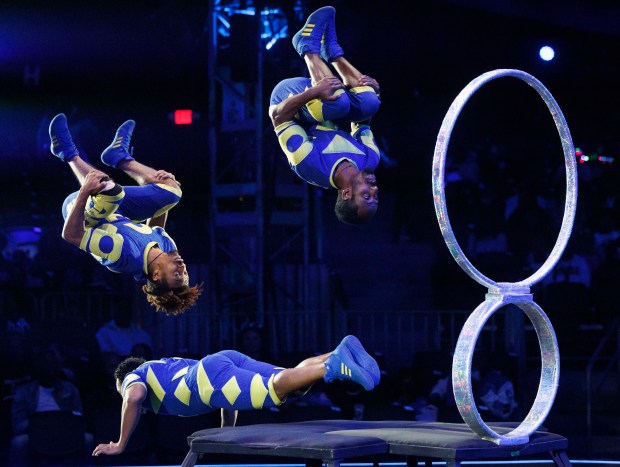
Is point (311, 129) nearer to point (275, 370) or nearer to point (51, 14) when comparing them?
point (275, 370)

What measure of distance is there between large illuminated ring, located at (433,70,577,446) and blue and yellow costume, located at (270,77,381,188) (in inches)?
19.6

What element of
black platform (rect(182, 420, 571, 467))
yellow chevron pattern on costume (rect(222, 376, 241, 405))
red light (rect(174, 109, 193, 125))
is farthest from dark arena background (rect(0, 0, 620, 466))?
black platform (rect(182, 420, 571, 467))

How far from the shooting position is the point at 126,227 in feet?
17.7

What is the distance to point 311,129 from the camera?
529 cm

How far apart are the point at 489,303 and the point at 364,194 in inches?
30.1

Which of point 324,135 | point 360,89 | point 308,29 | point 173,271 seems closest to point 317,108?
point 324,135

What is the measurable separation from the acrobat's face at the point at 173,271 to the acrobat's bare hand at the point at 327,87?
1069mm

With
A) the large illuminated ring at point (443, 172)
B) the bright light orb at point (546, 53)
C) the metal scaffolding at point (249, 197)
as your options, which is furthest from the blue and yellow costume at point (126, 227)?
the bright light orb at point (546, 53)

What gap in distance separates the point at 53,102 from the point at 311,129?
549 cm

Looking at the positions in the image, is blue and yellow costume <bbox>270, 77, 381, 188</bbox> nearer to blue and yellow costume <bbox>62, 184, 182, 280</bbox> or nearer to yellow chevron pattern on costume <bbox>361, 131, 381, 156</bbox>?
yellow chevron pattern on costume <bbox>361, 131, 381, 156</bbox>

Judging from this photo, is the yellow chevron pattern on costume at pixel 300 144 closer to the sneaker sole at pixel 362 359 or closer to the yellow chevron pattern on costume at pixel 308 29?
the yellow chevron pattern on costume at pixel 308 29

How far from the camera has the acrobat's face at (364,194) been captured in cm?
515

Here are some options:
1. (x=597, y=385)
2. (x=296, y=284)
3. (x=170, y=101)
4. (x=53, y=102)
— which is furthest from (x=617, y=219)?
(x=53, y=102)

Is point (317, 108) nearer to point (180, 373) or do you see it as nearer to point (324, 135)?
point (324, 135)
